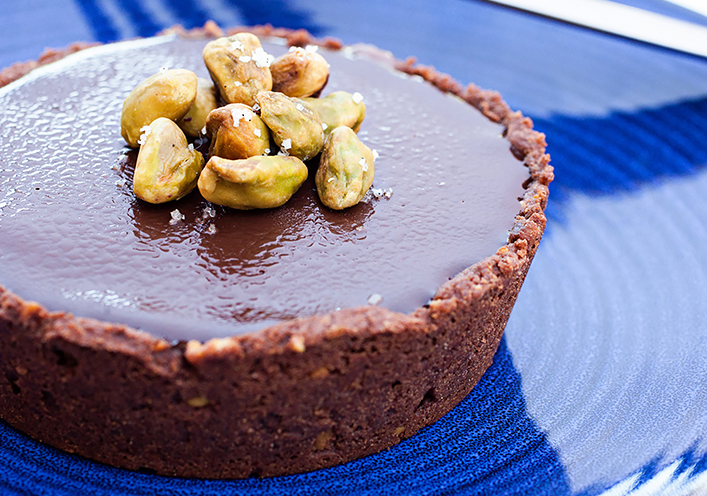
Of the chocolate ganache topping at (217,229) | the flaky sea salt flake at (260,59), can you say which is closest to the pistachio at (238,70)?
the flaky sea salt flake at (260,59)

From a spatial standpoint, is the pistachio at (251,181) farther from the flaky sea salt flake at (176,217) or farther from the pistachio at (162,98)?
the pistachio at (162,98)

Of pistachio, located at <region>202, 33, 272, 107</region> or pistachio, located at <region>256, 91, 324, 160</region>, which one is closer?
pistachio, located at <region>256, 91, 324, 160</region>

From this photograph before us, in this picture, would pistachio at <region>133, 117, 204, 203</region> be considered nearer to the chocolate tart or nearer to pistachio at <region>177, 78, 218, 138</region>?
the chocolate tart

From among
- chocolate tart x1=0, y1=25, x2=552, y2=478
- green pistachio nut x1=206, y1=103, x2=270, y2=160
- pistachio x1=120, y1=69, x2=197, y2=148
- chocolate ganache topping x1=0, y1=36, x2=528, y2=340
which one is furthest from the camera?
pistachio x1=120, y1=69, x2=197, y2=148

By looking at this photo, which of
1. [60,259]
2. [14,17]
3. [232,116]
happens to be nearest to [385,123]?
[232,116]

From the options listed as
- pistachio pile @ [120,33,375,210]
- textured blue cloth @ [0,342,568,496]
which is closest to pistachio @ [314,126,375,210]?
pistachio pile @ [120,33,375,210]

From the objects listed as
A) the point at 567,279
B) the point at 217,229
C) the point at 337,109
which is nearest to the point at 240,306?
the point at 217,229

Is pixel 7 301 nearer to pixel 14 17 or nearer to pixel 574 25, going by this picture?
pixel 14 17
